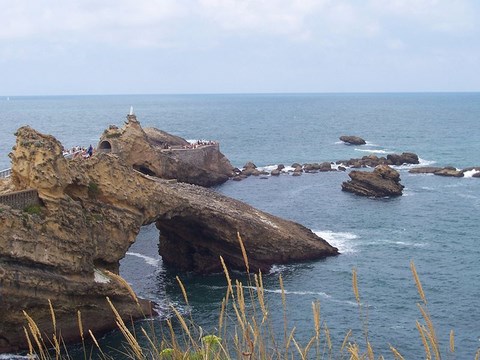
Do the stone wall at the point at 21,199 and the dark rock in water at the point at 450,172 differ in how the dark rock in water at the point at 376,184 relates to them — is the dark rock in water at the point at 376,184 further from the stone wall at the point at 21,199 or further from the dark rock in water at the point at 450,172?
the stone wall at the point at 21,199

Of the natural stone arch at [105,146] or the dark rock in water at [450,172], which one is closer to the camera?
the natural stone arch at [105,146]

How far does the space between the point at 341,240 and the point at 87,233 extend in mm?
23006

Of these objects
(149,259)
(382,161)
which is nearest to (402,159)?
(382,161)

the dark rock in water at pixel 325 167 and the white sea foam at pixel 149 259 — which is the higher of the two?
the dark rock in water at pixel 325 167

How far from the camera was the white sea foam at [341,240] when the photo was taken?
45.4m

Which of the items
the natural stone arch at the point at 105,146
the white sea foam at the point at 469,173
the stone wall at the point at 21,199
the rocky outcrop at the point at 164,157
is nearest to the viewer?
the stone wall at the point at 21,199

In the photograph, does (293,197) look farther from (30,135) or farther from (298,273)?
(30,135)

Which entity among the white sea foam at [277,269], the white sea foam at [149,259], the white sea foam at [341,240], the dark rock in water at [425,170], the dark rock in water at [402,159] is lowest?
the white sea foam at [149,259]

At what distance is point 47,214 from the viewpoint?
2889cm

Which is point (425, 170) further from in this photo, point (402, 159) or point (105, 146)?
point (105, 146)

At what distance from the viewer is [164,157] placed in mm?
67062

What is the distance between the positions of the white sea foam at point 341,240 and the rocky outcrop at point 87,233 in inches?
209

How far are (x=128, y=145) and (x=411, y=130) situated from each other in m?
103

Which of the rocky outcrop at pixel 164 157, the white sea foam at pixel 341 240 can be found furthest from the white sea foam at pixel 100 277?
the rocky outcrop at pixel 164 157
